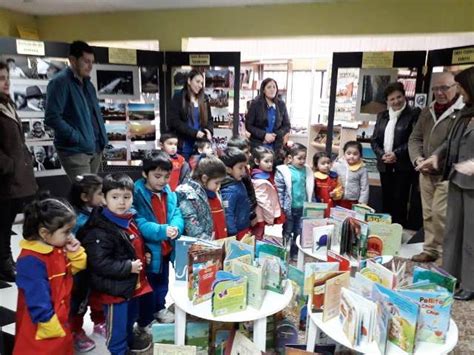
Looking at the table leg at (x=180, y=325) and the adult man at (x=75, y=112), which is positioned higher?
the adult man at (x=75, y=112)

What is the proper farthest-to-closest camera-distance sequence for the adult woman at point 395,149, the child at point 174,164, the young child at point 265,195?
the adult woman at point 395,149 < the child at point 174,164 < the young child at point 265,195

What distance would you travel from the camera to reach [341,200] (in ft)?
11.6

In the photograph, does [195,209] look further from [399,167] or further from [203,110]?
[399,167]

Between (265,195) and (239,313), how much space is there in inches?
57.0

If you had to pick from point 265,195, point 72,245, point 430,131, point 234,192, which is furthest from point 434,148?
point 72,245

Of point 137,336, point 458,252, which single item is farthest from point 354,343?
point 458,252

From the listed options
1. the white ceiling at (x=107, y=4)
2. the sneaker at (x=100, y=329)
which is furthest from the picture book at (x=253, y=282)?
the white ceiling at (x=107, y=4)

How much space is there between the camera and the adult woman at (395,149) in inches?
146

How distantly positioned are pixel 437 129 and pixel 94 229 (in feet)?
8.62

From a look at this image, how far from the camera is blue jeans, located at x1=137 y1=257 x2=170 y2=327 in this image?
232cm

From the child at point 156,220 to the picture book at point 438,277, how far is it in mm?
1215

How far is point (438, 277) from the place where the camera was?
5.35 feet

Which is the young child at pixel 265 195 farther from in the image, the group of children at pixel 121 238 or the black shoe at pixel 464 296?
the black shoe at pixel 464 296

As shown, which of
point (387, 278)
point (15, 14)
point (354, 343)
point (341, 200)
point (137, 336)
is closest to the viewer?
point (354, 343)
